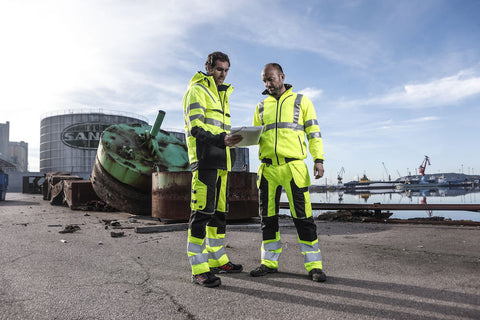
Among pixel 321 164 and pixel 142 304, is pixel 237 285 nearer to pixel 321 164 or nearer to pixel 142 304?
pixel 142 304

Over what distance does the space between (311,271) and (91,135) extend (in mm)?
37756

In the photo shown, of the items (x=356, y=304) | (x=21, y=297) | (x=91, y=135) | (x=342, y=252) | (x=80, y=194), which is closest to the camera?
(x=356, y=304)

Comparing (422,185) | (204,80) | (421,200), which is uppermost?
(204,80)

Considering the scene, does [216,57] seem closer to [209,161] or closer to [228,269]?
[209,161]

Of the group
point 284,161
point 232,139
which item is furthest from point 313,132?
point 232,139

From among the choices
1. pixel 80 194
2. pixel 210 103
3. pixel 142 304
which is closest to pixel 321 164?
pixel 210 103

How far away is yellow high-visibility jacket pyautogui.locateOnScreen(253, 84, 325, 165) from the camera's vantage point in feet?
9.37

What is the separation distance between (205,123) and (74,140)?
38.2 m

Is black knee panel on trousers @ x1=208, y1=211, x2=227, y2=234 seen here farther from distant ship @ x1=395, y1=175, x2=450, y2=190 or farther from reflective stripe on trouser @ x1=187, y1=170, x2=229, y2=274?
distant ship @ x1=395, y1=175, x2=450, y2=190

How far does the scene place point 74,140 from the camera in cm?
3597

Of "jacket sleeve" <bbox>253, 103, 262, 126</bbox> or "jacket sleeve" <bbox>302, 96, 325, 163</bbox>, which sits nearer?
"jacket sleeve" <bbox>302, 96, 325, 163</bbox>

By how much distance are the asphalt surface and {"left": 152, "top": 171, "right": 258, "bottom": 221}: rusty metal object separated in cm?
157

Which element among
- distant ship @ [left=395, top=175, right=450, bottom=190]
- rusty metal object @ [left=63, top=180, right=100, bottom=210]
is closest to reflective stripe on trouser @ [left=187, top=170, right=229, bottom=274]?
rusty metal object @ [left=63, top=180, right=100, bottom=210]

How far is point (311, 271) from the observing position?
257 centimetres
